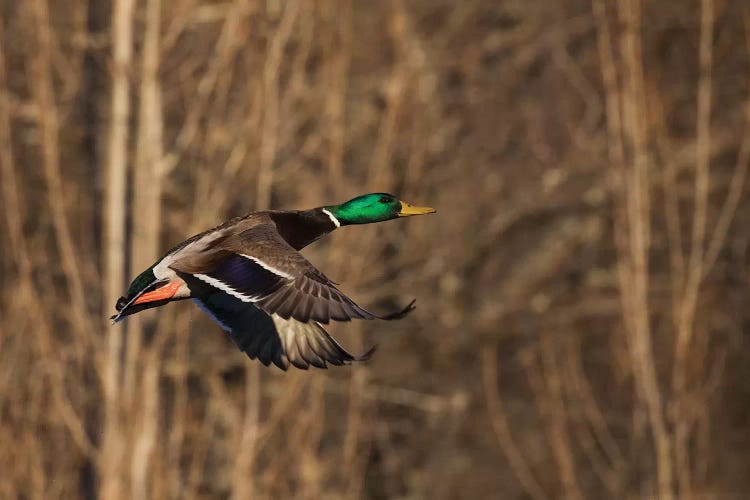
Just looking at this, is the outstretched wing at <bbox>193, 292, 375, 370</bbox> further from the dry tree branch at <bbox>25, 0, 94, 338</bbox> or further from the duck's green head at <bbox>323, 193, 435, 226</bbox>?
the dry tree branch at <bbox>25, 0, 94, 338</bbox>

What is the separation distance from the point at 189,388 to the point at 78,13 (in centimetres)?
236

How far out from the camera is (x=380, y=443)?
10805 millimetres

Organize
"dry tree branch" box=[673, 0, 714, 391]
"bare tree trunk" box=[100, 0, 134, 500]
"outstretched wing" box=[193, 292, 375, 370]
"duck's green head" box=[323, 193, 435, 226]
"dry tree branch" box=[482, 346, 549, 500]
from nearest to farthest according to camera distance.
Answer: "outstretched wing" box=[193, 292, 375, 370], "duck's green head" box=[323, 193, 435, 226], "dry tree branch" box=[673, 0, 714, 391], "bare tree trunk" box=[100, 0, 134, 500], "dry tree branch" box=[482, 346, 549, 500]

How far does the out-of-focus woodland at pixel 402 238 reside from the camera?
894cm

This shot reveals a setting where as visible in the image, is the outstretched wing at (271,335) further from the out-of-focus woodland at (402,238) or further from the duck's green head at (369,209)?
the out-of-focus woodland at (402,238)

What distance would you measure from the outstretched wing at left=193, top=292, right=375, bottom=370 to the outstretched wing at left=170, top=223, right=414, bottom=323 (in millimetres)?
268

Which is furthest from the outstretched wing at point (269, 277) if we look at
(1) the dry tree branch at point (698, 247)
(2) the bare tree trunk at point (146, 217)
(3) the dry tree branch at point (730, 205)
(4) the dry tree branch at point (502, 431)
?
(4) the dry tree branch at point (502, 431)

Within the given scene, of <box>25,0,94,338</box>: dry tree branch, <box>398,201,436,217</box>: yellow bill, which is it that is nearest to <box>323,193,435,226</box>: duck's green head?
Result: <box>398,201,436,217</box>: yellow bill

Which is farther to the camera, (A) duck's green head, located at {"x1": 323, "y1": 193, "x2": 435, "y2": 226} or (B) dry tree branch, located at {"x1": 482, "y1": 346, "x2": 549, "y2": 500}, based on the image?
(B) dry tree branch, located at {"x1": 482, "y1": 346, "x2": 549, "y2": 500}

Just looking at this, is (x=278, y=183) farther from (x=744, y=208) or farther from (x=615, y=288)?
(x=744, y=208)

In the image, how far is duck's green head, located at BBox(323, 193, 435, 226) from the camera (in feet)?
18.8

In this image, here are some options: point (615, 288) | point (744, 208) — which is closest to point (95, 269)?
point (615, 288)

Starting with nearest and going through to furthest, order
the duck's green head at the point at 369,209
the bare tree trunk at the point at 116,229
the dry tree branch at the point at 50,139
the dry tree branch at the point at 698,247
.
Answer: the duck's green head at the point at 369,209 < the dry tree branch at the point at 50,139 < the dry tree branch at the point at 698,247 < the bare tree trunk at the point at 116,229

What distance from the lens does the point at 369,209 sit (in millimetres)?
5770
